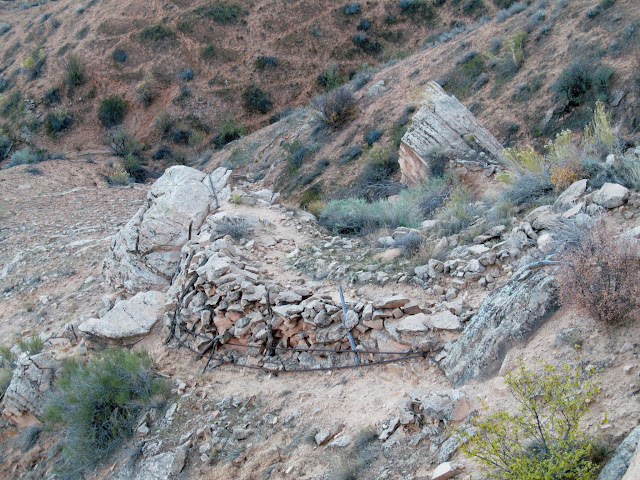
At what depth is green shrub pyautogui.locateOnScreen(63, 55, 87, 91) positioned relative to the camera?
28.9 meters

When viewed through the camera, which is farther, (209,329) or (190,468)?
(209,329)

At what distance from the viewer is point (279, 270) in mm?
7207

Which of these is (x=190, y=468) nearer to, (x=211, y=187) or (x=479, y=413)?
(x=479, y=413)

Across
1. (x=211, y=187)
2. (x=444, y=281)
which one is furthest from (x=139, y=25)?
(x=444, y=281)

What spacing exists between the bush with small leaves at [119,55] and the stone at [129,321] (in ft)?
87.4

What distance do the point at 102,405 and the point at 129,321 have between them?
58.0 inches

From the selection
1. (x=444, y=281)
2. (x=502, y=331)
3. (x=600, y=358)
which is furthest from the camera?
(x=444, y=281)

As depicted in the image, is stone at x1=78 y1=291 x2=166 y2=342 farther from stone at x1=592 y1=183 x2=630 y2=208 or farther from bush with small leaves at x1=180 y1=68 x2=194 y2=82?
bush with small leaves at x1=180 y1=68 x2=194 y2=82

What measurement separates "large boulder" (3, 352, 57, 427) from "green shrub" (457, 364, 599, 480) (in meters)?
6.31

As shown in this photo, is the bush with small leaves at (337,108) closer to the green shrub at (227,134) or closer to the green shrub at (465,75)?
the green shrub at (465,75)

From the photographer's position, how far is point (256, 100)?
27.6m

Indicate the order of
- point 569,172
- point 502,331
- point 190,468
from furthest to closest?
point 569,172 → point 190,468 → point 502,331

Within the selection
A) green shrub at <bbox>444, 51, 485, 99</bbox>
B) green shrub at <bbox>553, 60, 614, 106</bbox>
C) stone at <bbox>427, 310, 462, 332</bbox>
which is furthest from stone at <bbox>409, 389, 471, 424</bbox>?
green shrub at <bbox>444, 51, 485, 99</bbox>

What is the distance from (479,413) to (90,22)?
119 feet
